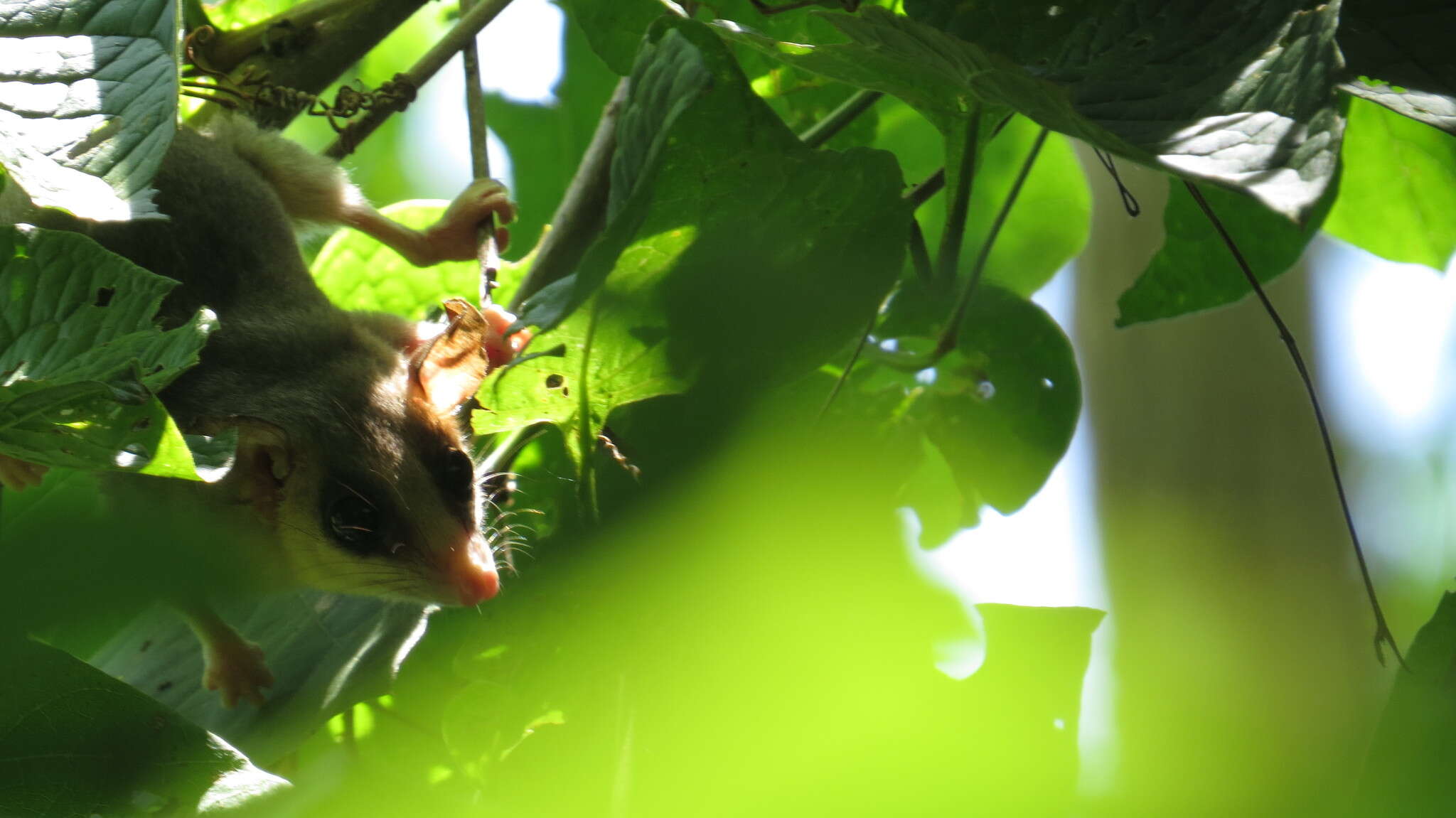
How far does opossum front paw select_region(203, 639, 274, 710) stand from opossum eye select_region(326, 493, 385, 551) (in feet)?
1.48

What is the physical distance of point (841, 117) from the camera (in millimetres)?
1144

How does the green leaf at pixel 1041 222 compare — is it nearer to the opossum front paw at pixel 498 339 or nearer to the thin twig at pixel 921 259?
the thin twig at pixel 921 259

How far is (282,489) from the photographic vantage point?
1606mm

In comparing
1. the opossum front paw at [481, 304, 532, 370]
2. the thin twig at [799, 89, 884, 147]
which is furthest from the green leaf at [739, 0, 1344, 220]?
the opossum front paw at [481, 304, 532, 370]

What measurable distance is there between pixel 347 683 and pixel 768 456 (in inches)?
14.1

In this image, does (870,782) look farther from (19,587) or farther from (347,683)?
(347,683)

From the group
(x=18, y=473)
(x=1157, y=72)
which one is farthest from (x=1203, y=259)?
(x=18, y=473)

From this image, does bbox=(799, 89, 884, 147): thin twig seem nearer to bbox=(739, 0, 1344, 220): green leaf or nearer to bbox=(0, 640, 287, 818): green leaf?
bbox=(739, 0, 1344, 220): green leaf

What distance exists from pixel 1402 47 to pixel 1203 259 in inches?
18.4

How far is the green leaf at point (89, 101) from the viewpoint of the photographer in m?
Result: 0.69

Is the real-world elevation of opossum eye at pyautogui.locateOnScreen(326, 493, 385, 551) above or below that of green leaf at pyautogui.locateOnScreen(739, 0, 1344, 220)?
below

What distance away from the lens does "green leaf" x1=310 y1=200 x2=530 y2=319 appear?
1.53 m

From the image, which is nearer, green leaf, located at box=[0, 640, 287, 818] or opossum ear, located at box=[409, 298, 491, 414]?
green leaf, located at box=[0, 640, 287, 818]

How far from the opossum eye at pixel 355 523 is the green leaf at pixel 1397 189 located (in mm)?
1140
